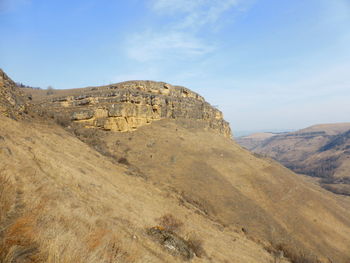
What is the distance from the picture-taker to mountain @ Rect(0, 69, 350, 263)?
432cm

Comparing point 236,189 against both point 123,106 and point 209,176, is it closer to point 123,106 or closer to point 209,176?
point 209,176

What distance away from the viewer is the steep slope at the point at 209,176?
23234 mm

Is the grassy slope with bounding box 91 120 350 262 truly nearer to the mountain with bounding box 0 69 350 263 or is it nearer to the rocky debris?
the mountain with bounding box 0 69 350 263

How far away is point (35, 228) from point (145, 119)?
37.4 meters

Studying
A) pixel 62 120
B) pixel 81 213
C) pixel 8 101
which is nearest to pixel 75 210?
pixel 81 213

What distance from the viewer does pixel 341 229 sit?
2898 cm

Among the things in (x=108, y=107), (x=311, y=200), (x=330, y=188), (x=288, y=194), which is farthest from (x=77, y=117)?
(x=330, y=188)

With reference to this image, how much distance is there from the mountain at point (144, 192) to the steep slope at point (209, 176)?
185mm

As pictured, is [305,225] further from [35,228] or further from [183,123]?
[35,228]

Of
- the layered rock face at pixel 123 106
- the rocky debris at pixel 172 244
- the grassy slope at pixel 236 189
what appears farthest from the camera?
the layered rock face at pixel 123 106

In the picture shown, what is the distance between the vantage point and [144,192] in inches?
689

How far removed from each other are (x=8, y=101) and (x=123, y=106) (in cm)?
1931

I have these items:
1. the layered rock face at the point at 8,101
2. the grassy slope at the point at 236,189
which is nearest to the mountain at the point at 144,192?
the grassy slope at the point at 236,189

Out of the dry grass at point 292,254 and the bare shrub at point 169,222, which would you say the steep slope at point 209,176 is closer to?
the dry grass at point 292,254
